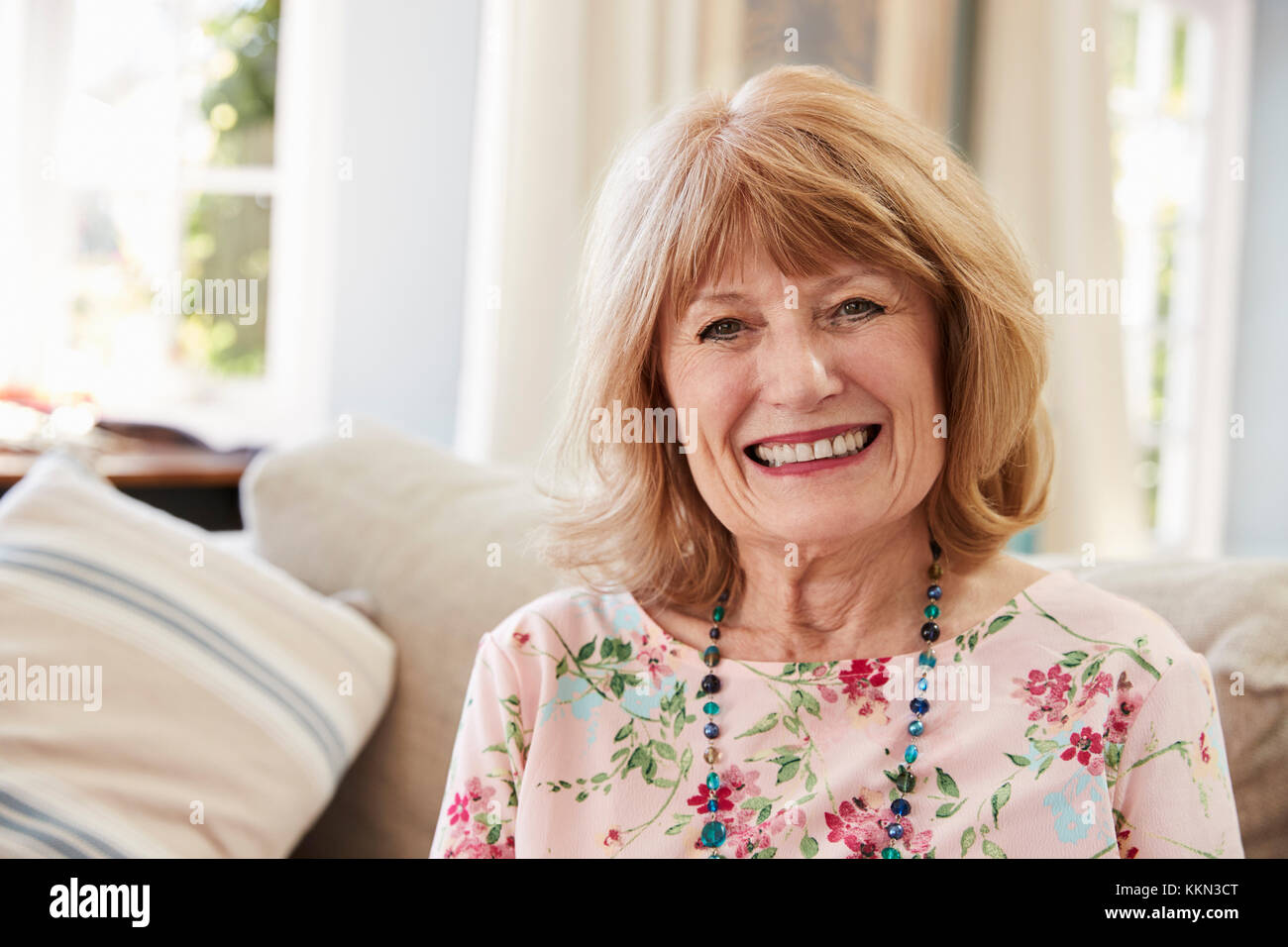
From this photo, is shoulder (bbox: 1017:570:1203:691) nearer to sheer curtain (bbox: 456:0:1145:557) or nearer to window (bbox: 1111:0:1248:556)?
sheer curtain (bbox: 456:0:1145:557)

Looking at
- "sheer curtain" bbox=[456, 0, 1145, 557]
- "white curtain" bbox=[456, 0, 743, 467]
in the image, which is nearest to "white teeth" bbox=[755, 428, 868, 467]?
"sheer curtain" bbox=[456, 0, 1145, 557]

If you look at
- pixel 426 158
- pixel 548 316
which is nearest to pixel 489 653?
pixel 548 316

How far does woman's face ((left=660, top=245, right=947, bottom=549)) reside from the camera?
813 mm

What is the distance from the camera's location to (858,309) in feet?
2.71

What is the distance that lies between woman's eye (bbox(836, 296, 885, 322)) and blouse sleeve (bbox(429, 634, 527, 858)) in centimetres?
38

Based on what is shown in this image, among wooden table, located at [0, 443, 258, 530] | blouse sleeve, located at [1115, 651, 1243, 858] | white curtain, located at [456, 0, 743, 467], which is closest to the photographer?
blouse sleeve, located at [1115, 651, 1243, 858]

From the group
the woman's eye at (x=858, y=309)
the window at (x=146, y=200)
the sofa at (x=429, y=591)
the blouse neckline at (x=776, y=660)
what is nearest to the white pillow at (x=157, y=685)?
the sofa at (x=429, y=591)

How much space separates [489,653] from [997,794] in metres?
0.40

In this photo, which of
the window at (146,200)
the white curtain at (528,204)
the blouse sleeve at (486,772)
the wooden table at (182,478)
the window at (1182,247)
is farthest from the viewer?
the window at (1182,247)

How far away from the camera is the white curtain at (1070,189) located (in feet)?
10.4

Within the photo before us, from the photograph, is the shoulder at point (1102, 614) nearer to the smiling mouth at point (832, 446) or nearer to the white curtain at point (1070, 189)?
the smiling mouth at point (832, 446)

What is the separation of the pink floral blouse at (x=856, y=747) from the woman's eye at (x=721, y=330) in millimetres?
237
